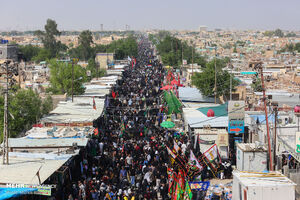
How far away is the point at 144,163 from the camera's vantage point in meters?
13.3

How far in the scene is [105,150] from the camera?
49.6 feet

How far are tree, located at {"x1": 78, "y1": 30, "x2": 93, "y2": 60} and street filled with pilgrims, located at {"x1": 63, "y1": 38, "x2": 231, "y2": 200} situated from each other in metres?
42.5

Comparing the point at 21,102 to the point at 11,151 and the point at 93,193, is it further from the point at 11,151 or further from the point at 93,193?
the point at 93,193

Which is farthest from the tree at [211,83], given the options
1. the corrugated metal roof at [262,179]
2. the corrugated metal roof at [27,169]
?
the corrugated metal roof at [262,179]

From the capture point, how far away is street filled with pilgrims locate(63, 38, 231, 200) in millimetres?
10797

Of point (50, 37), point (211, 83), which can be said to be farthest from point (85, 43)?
point (211, 83)

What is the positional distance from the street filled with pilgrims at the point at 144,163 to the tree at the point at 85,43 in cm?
4250

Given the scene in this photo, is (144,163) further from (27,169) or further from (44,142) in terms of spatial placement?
(27,169)

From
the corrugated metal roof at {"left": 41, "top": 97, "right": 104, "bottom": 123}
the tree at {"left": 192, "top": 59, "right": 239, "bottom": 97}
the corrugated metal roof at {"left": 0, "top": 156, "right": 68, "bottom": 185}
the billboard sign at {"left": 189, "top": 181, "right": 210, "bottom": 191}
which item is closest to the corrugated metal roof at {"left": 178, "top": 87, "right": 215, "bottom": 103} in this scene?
the tree at {"left": 192, "top": 59, "right": 239, "bottom": 97}

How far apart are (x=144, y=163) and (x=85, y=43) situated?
5135 cm

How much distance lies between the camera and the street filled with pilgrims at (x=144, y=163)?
425 inches

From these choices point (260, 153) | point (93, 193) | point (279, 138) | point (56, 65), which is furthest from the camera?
point (56, 65)

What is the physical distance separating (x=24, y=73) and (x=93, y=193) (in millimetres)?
31317

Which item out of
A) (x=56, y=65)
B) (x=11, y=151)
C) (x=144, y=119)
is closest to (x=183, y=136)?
(x=144, y=119)
